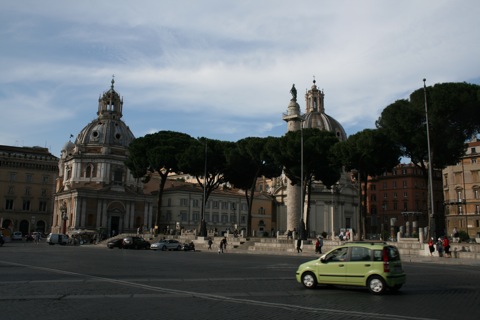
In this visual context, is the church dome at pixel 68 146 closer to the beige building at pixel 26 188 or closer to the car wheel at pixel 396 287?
the beige building at pixel 26 188

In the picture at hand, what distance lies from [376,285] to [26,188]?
87.7 m

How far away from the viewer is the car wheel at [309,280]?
1318 centimetres

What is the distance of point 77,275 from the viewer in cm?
1612

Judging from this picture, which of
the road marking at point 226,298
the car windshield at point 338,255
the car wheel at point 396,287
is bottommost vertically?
the road marking at point 226,298

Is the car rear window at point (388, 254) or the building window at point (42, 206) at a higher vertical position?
the building window at point (42, 206)

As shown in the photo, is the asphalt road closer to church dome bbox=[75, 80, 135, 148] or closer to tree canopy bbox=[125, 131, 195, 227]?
tree canopy bbox=[125, 131, 195, 227]

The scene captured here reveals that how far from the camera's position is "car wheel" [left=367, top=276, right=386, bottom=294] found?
12.1 metres

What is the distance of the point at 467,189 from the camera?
65.8 metres

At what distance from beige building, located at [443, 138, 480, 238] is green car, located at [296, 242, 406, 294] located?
57.5 m

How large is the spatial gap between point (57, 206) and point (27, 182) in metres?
8.79

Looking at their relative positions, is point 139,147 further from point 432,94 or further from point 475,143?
point 475,143

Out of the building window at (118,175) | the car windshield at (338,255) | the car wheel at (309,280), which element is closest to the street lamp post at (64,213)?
the building window at (118,175)

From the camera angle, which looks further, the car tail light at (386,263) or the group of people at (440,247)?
the group of people at (440,247)

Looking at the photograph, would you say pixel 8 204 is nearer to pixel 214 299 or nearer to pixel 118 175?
pixel 118 175
